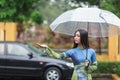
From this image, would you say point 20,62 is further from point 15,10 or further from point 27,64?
point 15,10

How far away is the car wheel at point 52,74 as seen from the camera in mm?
13906

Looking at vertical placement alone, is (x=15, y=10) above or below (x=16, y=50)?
above

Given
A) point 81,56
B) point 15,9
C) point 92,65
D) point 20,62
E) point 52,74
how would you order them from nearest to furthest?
point 81,56 → point 92,65 → point 20,62 → point 52,74 → point 15,9

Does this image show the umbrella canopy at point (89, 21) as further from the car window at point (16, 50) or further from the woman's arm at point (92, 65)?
the car window at point (16, 50)

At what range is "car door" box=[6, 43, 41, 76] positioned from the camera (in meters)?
13.8

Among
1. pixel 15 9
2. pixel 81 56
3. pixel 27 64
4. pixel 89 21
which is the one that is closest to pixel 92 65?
pixel 81 56

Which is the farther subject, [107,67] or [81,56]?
[107,67]

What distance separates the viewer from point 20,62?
13.8 meters

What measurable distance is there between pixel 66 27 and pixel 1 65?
6547mm

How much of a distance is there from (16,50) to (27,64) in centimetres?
59

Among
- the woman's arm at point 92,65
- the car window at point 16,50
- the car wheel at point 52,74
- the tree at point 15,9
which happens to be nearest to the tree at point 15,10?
the tree at point 15,9

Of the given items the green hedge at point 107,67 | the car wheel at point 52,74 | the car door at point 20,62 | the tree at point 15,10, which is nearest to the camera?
the car door at point 20,62

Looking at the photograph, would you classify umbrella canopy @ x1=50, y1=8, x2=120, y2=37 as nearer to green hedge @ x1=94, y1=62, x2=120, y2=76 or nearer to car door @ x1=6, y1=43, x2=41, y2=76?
car door @ x1=6, y1=43, x2=41, y2=76

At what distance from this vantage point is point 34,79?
14.8 meters
